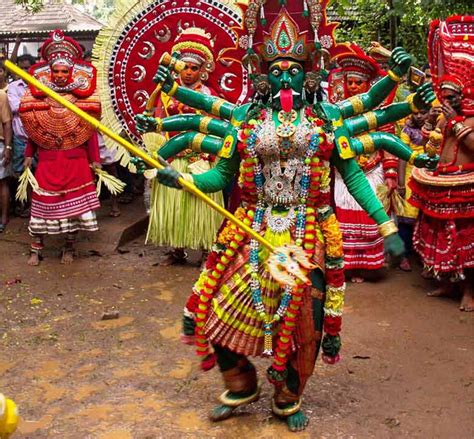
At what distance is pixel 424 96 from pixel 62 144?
14.3 feet

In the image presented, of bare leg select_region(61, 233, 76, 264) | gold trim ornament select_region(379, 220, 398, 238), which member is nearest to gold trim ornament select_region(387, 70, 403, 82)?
gold trim ornament select_region(379, 220, 398, 238)

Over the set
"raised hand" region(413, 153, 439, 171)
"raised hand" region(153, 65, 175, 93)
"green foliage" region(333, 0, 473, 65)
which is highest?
"green foliage" region(333, 0, 473, 65)

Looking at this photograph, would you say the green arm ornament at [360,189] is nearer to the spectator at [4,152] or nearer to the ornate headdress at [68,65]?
the ornate headdress at [68,65]

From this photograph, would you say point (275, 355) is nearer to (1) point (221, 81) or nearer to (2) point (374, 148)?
(2) point (374, 148)

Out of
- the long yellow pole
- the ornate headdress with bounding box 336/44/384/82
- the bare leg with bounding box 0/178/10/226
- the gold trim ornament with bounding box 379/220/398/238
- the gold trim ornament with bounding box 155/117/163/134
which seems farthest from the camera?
the bare leg with bounding box 0/178/10/226

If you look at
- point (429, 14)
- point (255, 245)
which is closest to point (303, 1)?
point (255, 245)

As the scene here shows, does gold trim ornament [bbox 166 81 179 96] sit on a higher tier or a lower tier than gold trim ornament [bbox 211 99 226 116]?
higher

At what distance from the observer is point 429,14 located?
25.0 ft

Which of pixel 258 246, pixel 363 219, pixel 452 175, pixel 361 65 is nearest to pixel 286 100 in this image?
pixel 258 246

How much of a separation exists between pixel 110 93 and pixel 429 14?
12.1 ft

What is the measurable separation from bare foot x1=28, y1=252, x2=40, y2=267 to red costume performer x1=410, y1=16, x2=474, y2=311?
147 inches

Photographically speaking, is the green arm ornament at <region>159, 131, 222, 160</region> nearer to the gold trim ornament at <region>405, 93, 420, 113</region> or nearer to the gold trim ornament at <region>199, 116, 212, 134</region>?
the gold trim ornament at <region>199, 116, 212, 134</region>

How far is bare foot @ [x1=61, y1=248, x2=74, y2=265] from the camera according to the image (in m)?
7.16

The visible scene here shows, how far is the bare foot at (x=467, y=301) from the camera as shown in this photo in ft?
18.9
